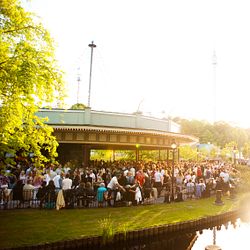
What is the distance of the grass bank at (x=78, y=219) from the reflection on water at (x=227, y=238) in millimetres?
920

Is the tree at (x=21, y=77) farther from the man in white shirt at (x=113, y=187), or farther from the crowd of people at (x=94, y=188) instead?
the man in white shirt at (x=113, y=187)

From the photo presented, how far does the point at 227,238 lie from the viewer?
14.2m

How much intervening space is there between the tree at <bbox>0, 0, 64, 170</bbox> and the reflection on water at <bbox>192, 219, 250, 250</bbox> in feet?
27.7

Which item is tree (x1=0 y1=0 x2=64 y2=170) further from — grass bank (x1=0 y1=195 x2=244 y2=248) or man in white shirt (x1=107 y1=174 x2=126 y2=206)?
man in white shirt (x1=107 y1=174 x2=126 y2=206)

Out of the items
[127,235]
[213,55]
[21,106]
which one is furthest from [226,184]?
[213,55]

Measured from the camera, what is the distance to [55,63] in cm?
1076

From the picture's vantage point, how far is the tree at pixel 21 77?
939 centimetres

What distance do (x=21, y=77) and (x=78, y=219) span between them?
6682 millimetres

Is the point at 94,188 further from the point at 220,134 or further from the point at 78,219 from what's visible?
the point at 220,134

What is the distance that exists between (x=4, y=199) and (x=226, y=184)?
15452 millimetres

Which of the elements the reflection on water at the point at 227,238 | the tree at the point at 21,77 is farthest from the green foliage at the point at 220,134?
the tree at the point at 21,77

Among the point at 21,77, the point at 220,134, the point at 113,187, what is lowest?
the point at 113,187

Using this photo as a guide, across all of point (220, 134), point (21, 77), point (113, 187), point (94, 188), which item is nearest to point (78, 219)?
point (113, 187)

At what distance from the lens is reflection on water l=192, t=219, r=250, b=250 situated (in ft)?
43.3
